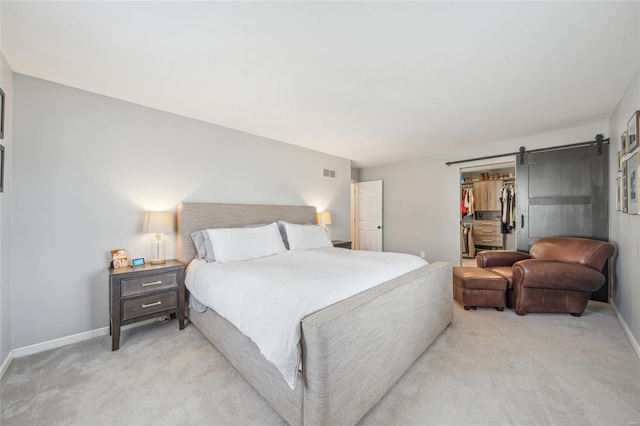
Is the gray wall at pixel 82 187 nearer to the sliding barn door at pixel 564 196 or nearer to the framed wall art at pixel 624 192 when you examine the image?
the framed wall art at pixel 624 192

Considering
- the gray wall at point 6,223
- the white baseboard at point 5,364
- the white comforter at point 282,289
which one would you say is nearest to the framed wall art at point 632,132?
the white comforter at point 282,289

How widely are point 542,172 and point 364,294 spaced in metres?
3.97

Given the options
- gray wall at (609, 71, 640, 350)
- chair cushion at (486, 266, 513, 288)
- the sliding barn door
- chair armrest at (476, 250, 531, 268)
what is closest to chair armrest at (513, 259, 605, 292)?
chair cushion at (486, 266, 513, 288)

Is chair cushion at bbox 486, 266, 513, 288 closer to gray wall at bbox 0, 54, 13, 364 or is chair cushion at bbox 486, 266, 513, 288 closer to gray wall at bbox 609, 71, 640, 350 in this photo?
gray wall at bbox 609, 71, 640, 350

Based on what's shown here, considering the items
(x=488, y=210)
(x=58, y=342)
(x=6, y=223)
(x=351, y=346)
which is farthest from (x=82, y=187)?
(x=488, y=210)

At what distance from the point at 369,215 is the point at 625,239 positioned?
13.1 feet

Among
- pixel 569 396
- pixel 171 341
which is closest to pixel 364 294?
pixel 569 396

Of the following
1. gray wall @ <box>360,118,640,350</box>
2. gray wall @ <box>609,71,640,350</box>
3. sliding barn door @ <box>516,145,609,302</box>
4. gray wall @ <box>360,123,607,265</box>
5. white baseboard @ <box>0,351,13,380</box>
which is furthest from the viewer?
gray wall @ <box>360,123,607,265</box>

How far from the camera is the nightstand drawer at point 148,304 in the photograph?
2.32 m

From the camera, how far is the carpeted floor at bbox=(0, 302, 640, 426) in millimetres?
1499

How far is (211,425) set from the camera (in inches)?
56.9

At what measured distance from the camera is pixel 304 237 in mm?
3592

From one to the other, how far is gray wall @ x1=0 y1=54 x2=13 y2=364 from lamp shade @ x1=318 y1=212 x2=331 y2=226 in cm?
359

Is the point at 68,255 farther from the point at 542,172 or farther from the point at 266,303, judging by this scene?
the point at 542,172
